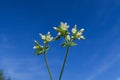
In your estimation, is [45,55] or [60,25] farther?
[60,25]

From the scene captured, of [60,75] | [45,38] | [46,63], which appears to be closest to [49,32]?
[45,38]

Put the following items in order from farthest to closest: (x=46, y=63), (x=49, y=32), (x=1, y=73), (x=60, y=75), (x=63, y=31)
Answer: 1. (x=1, y=73)
2. (x=49, y=32)
3. (x=63, y=31)
4. (x=46, y=63)
5. (x=60, y=75)

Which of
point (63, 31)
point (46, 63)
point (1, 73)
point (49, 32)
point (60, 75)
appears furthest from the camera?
point (1, 73)

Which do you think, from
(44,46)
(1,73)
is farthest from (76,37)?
(1,73)

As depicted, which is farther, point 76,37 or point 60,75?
point 76,37

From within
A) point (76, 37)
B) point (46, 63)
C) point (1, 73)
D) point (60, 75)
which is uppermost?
point (1, 73)

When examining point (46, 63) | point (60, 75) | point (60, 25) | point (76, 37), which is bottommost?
point (60, 75)

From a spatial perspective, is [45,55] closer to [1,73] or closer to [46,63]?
[46,63]

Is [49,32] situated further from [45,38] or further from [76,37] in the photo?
[76,37]

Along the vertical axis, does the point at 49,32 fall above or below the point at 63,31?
above
